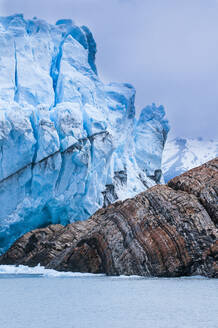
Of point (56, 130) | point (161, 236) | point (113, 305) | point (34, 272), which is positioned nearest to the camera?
point (113, 305)

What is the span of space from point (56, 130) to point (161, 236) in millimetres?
11259

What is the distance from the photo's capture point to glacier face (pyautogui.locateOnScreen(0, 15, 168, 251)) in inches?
950

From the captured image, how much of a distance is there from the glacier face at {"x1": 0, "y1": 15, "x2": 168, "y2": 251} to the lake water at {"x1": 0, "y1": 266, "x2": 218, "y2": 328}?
11.2 metres

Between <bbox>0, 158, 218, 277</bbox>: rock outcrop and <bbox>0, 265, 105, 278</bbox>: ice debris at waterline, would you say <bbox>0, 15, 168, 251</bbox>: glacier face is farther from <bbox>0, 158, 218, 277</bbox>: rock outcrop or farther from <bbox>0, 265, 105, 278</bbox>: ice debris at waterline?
<bbox>0, 158, 218, 277</bbox>: rock outcrop

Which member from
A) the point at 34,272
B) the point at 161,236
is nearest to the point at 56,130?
the point at 34,272

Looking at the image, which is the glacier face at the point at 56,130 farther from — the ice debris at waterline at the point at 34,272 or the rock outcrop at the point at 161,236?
the rock outcrop at the point at 161,236

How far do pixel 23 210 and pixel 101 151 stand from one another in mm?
5828

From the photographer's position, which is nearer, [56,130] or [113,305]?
[113,305]

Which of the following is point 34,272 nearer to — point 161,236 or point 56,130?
point 161,236

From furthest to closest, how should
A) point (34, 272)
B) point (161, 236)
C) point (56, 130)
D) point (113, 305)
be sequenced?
point (56, 130) < point (34, 272) < point (161, 236) < point (113, 305)

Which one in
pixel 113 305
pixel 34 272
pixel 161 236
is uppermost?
pixel 161 236

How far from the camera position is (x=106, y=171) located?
28734 millimetres

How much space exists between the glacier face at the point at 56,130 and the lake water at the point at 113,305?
11218 mm

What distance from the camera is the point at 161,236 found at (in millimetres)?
15594
